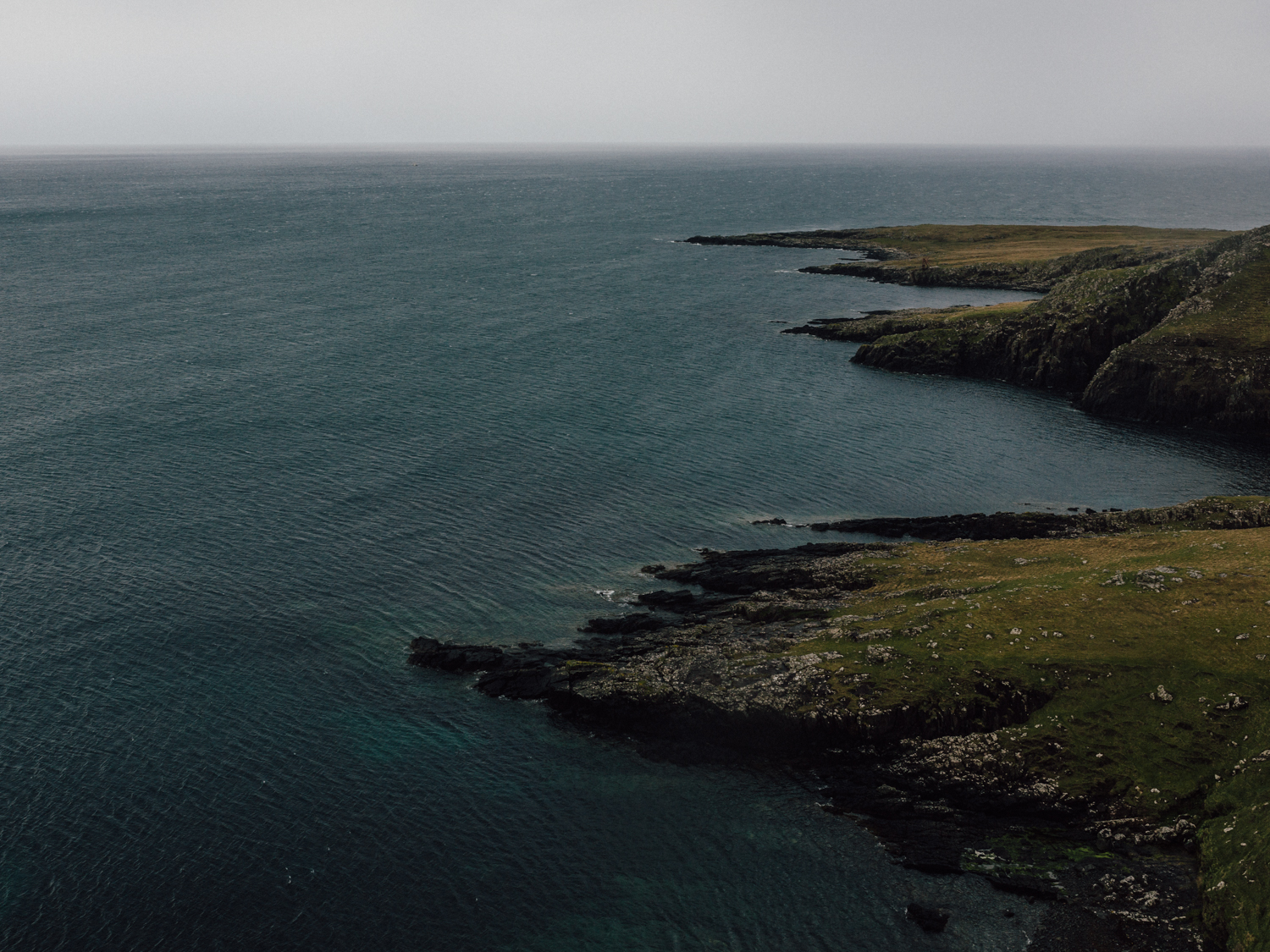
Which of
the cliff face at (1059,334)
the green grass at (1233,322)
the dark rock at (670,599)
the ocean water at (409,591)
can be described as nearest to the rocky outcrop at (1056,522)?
the ocean water at (409,591)

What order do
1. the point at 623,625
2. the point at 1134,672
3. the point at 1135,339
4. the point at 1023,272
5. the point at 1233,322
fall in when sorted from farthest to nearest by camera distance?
the point at 1023,272 → the point at 1135,339 → the point at 1233,322 → the point at 623,625 → the point at 1134,672

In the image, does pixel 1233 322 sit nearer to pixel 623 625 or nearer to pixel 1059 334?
pixel 1059 334

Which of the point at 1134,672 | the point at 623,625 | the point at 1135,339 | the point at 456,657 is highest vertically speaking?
the point at 1135,339

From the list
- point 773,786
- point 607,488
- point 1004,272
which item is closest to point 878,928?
point 773,786

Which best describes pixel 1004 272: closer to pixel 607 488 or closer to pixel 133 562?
pixel 607 488

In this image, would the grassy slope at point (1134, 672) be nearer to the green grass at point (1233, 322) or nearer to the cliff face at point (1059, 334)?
the green grass at point (1233, 322)

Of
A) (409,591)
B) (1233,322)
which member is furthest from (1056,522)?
(1233,322)

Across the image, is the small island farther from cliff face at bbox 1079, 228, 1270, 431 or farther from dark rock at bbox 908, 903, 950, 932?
dark rock at bbox 908, 903, 950, 932
